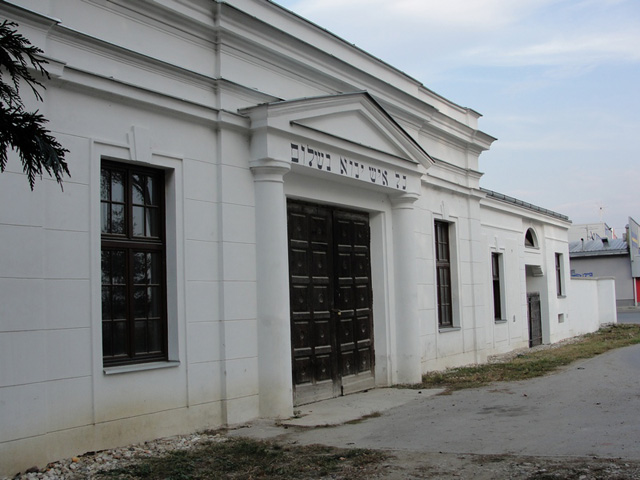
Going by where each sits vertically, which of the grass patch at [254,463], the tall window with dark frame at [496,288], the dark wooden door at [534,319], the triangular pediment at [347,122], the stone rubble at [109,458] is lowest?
the grass patch at [254,463]

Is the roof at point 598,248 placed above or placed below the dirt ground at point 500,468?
above

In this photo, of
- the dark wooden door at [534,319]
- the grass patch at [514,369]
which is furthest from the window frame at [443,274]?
the dark wooden door at [534,319]

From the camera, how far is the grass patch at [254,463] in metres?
6.13

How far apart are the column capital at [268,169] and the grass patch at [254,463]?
346 cm

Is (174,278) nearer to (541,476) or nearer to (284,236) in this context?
(284,236)

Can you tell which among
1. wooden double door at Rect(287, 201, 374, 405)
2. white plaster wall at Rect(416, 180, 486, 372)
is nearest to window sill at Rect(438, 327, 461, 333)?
white plaster wall at Rect(416, 180, 486, 372)

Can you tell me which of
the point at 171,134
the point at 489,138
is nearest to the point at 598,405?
the point at 171,134

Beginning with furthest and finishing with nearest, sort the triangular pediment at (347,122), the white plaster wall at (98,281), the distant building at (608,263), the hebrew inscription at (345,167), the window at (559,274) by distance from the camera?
the distant building at (608,263) < the window at (559,274) < the hebrew inscription at (345,167) < the triangular pediment at (347,122) < the white plaster wall at (98,281)

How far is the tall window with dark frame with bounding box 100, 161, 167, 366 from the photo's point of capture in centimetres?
751

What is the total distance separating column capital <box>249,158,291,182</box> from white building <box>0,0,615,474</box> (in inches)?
0.8

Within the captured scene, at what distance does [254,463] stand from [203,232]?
296cm

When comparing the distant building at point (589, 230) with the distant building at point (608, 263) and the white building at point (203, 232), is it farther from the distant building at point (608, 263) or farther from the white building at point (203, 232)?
the white building at point (203, 232)

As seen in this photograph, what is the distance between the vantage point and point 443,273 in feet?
48.5

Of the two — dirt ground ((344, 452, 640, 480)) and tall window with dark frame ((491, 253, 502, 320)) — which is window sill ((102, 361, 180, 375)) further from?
tall window with dark frame ((491, 253, 502, 320))
